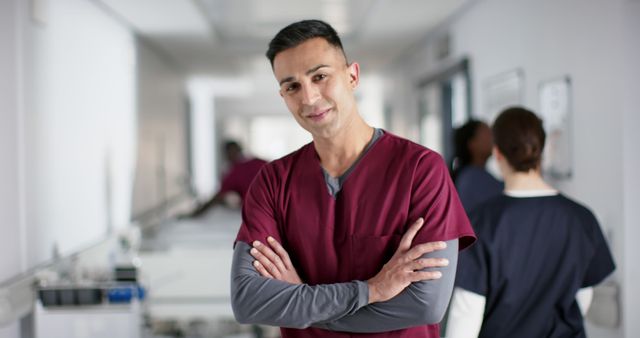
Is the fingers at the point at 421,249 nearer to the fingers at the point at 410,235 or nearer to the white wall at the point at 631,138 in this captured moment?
the fingers at the point at 410,235

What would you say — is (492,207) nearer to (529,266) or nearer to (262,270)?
(529,266)

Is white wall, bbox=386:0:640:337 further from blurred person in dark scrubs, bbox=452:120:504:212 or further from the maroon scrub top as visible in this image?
the maroon scrub top

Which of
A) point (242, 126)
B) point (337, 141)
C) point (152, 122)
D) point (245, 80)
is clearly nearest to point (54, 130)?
point (337, 141)

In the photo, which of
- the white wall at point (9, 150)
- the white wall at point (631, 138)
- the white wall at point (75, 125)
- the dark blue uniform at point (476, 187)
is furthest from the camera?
the white wall at point (75, 125)

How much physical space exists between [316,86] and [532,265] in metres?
0.90

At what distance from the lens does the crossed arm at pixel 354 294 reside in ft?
4.41

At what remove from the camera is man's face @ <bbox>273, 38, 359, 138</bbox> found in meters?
1.41

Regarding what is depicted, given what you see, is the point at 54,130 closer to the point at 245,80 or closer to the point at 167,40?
the point at 167,40

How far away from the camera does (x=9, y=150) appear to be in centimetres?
300

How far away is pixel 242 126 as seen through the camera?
14.0m

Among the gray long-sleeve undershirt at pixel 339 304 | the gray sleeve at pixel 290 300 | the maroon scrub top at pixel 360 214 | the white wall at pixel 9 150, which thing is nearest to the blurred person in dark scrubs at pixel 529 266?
the maroon scrub top at pixel 360 214

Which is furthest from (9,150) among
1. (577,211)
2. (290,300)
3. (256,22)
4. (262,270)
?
(256,22)

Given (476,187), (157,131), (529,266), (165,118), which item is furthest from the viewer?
(165,118)

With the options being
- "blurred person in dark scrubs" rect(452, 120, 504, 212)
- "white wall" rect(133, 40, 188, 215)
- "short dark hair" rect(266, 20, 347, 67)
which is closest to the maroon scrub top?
"short dark hair" rect(266, 20, 347, 67)
